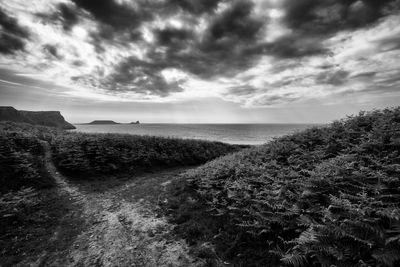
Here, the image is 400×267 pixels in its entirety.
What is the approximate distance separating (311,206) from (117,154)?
14.8 meters

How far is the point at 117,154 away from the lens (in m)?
16.0

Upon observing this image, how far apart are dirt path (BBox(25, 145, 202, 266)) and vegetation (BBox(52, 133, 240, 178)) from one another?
3.03 meters

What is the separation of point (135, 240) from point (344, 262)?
18.7 feet

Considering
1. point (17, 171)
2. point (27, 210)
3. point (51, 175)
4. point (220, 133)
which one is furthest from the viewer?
point (220, 133)

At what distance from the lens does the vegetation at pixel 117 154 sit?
554 inches

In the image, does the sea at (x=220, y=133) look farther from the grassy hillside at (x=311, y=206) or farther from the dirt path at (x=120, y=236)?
the dirt path at (x=120, y=236)

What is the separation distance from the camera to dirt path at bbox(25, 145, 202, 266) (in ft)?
17.9

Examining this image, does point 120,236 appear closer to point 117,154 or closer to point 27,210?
point 27,210

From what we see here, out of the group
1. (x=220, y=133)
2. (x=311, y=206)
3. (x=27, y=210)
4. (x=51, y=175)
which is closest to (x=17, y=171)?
(x=51, y=175)

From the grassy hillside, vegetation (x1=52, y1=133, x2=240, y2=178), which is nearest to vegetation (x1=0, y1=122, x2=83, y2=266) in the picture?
vegetation (x1=52, y1=133, x2=240, y2=178)

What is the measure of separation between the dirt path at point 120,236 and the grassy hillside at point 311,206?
726 millimetres

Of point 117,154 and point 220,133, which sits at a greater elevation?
point 117,154

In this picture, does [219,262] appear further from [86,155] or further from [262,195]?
[86,155]

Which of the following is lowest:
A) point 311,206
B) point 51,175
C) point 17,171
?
point 51,175
